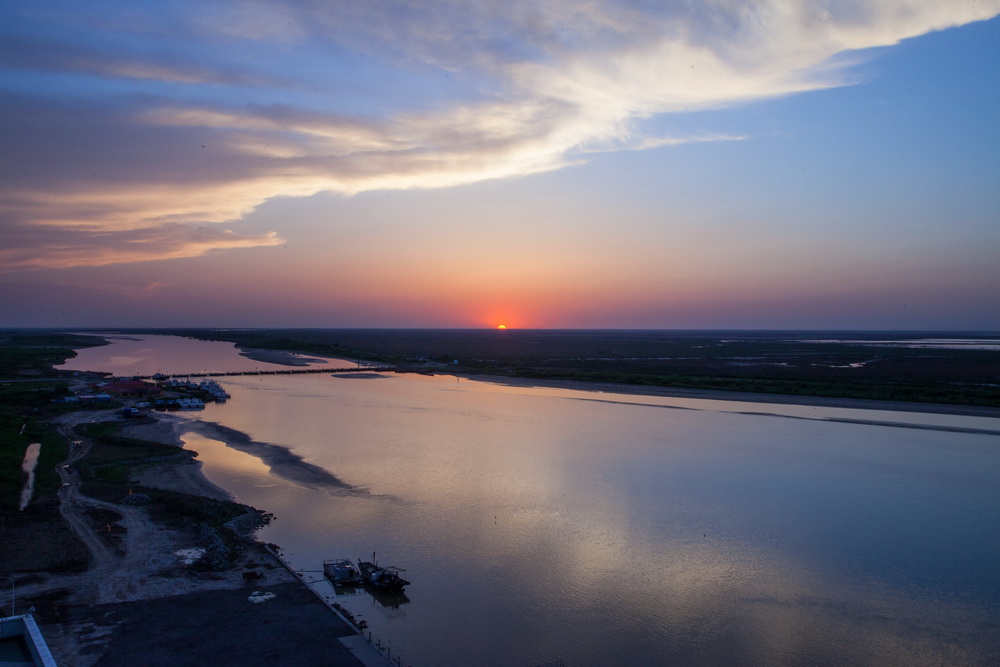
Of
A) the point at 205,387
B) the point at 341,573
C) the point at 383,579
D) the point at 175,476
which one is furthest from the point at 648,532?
the point at 205,387

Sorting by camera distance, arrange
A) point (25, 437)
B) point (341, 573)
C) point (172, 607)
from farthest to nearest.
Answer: point (25, 437) → point (341, 573) → point (172, 607)

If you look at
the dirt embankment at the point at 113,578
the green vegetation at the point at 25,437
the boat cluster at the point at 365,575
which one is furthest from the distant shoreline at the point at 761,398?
the dirt embankment at the point at 113,578

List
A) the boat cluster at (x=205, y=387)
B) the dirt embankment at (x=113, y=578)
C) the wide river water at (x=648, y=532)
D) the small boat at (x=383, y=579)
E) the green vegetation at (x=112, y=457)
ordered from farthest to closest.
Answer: the boat cluster at (x=205, y=387)
the green vegetation at (x=112, y=457)
the small boat at (x=383, y=579)
the wide river water at (x=648, y=532)
the dirt embankment at (x=113, y=578)

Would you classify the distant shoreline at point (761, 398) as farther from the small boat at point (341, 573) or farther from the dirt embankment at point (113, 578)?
the dirt embankment at point (113, 578)

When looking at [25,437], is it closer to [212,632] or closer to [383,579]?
[212,632]

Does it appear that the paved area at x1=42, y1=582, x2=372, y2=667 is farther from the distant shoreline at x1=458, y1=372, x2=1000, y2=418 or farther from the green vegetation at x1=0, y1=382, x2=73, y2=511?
the distant shoreline at x1=458, y1=372, x2=1000, y2=418

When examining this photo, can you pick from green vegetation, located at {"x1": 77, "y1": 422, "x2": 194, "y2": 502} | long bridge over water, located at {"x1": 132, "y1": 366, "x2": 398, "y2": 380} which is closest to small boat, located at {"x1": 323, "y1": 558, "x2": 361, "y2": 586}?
green vegetation, located at {"x1": 77, "y1": 422, "x2": 194, "y2": 502}
